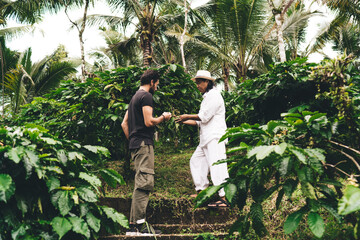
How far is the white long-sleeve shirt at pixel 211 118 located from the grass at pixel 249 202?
0.98 m

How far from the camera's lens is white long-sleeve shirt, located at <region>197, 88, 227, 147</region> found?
3.84m

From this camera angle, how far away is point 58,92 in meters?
4.65

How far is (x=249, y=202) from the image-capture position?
401cm

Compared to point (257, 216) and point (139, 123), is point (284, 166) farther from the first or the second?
point (139, 123)

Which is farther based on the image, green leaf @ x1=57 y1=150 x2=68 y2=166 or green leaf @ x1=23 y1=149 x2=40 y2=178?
green leaf @ x1=57 y1=150 x2=68 y2=166

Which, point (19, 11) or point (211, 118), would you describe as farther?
point (19, 11)

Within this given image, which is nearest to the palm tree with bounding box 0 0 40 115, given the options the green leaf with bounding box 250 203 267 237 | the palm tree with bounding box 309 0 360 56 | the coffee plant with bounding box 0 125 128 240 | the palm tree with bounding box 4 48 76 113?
the palm tree with bounding box 4 48 76 113

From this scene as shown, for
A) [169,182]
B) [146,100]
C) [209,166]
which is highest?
[146,100]

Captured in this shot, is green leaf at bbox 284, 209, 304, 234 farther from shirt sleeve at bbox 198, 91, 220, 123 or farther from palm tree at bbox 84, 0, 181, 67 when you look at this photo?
palm tree at bbox 84, 0, 181, 67

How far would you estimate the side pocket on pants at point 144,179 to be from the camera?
3.17 meters

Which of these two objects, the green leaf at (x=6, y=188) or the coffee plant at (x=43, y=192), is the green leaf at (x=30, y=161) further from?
the green leaf at (x=6, y=188)

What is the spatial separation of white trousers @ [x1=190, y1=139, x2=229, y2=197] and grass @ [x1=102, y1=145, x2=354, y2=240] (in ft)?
1.27

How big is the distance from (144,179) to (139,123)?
0.64 meters

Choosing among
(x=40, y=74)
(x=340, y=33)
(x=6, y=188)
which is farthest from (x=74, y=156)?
(x=340, y=33)
